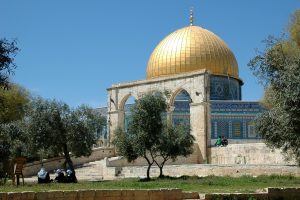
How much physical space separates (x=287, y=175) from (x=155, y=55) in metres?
24.1

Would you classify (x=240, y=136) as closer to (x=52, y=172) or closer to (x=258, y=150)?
(x=258, y=150)

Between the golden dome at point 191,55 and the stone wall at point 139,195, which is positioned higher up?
the golden dome at point 191,55

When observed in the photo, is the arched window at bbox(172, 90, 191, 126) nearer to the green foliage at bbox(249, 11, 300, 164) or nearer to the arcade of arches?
the arcade of arches

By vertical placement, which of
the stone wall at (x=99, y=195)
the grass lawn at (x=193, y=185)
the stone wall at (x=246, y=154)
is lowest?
the grass lawn at (x=193, y=185)

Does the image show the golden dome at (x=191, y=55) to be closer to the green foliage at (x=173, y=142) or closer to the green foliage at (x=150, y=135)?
the green foliage at (x=173, y=142)

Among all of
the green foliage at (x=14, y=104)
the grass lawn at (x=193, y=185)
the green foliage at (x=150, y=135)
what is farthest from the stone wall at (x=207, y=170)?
the green foliage at (x=14, y=104)

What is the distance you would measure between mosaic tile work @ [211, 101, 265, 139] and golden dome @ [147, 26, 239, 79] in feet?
9.90

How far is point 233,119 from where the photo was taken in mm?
41688

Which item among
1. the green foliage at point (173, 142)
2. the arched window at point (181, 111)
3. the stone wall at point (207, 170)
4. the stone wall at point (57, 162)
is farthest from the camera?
the arched window at point (181, 111)

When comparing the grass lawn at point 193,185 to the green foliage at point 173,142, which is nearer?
the grass lawn at point 193,185

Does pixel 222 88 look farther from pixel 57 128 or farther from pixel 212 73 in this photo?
pixel 57 128

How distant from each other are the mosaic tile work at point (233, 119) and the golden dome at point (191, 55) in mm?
3018

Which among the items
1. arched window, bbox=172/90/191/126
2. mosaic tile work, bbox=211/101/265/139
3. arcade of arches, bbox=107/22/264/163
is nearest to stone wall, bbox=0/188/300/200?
arcade of arches, bbox=107/22/264/163

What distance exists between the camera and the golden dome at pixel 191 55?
1625 inches
